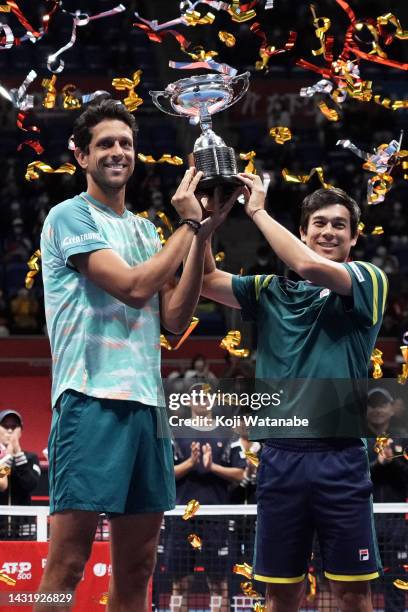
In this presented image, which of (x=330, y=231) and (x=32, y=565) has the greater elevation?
(x=330, y=231)

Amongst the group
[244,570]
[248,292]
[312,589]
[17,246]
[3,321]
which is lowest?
[312,589]

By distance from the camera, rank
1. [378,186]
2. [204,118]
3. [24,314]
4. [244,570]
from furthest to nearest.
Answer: [24,314], [244,570], [378,186], [204,118]

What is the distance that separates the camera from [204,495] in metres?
6.43

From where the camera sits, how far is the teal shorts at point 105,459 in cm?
285

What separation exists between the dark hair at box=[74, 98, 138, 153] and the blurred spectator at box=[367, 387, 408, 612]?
146 cm

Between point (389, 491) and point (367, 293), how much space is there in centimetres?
291

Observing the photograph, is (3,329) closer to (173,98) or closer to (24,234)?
(24,234)

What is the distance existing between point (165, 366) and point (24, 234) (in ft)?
9.64

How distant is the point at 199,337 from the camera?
11.2 meters

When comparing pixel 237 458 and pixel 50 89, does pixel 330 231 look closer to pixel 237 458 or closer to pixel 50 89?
pixel 50 89

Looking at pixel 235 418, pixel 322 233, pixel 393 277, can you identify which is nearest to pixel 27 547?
pixel 235 418

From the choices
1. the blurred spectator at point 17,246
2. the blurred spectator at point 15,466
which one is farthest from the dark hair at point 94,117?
the blurred spectator at point 17,246

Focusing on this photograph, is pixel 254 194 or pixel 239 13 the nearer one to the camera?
pixel 254 194

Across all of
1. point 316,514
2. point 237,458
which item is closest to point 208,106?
point 316,514
